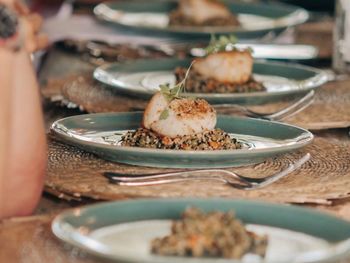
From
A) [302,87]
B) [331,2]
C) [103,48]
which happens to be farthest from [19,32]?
[331,2]

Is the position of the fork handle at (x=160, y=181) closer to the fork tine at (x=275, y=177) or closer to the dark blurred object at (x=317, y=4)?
the fork tine at (x=275, y=177)

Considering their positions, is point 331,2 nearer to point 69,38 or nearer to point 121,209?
point 69,38

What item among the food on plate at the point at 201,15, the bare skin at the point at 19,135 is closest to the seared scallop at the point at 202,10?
the food on plate at the point at 201,15

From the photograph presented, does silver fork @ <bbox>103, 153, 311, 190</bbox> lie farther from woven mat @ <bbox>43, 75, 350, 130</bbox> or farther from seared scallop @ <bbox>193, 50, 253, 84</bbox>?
seared scallop @ <bbox>193, 50, 253, 84</bbox>

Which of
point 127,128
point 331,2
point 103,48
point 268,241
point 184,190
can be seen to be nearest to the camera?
point 268,241

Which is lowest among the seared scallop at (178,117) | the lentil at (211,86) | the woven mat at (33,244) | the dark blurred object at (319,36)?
the woven mat at (33,244)

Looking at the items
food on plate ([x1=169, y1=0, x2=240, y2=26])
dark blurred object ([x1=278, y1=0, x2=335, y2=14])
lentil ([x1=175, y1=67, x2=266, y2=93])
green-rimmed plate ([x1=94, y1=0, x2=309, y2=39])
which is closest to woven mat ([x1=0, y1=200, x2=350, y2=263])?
lentil ([x1=175, y1=67, x2=266, y2=93])

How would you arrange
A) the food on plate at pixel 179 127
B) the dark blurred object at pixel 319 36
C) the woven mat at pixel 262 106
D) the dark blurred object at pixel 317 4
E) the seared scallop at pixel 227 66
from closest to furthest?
the food on plate at pixel 179 127 → the woven mat at pixel 262 106 → the seared scallop at pixel 227 66 → the dark blurred object at pixel 319 36 → the dark blurred object at pixel 317 4
